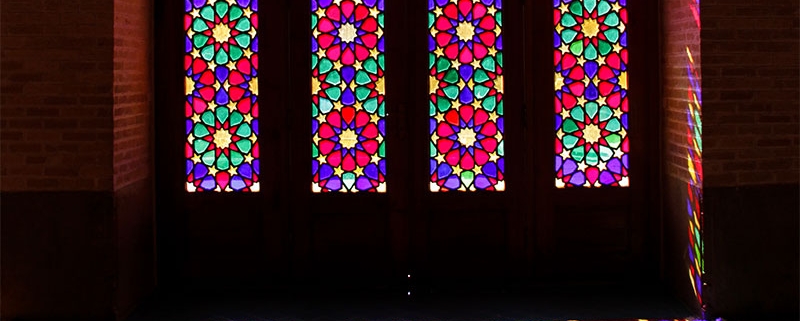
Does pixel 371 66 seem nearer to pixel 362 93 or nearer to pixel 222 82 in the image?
pixel 362 93

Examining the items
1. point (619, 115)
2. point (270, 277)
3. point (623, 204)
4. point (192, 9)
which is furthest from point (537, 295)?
point (192, 9)

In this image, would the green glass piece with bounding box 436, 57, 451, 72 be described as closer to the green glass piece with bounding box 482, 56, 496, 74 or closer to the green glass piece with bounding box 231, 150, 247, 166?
the green glass piece with bounding box 482, 56, 496, 74

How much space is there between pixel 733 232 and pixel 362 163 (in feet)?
7.25

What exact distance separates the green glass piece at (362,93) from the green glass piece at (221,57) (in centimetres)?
82

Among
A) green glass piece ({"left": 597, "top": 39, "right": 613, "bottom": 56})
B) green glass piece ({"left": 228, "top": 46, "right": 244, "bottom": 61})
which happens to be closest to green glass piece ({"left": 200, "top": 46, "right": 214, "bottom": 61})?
green glass piece ({"left": 228, "top": 46, "right": 244, "bottom": 61})

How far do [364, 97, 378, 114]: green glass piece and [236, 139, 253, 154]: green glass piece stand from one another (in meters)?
0.73

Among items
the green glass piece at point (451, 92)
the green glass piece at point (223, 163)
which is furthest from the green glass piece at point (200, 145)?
the green glass piece at point (451, 92)

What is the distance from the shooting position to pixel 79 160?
569 cm

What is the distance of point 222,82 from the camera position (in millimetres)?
6531

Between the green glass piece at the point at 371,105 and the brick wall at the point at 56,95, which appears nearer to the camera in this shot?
the brick wall at the point at 56,95

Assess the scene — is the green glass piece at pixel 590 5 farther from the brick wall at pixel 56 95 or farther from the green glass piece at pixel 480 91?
the brick wall at pixel 56 95

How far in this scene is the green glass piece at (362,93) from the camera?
6.56m

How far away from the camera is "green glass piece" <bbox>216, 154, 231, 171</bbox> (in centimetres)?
656

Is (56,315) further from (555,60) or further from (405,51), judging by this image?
(555,60)
